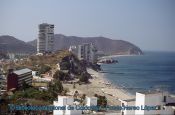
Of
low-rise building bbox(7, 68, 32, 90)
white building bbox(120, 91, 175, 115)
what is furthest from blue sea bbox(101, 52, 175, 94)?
low-rise building bbox(7, 68, 32, 90)

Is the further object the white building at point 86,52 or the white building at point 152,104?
the white building at point 86,52

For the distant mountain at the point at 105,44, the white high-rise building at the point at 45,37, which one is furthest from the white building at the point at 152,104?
the distant mountain at the point at 105,44

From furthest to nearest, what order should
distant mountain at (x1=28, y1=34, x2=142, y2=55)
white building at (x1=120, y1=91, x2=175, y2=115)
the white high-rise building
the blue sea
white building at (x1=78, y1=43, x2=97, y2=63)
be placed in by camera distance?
distant mountain at (x1=28, y1=34, x2=142, y2=55)
white building at (x1=78, y1=43, x2=97, y2=63)
the white high-rise building
the blue sea
white building at (x1=120, y1=91, x2=175, y2=115)

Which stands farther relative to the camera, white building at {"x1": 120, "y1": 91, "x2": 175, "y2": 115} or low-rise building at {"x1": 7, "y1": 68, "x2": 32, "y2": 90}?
low-rise building at {"x1": 7, "y1": 68, "x2": 32, "y2": 90}

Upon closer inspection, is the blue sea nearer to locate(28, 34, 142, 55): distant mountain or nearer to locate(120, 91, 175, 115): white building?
locate(120, 91, 175, 115): white building

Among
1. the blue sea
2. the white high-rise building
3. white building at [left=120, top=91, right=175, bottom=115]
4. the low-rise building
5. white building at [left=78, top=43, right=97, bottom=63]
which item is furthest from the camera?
white building at [left=78, top=43, right=97, bottom=63]

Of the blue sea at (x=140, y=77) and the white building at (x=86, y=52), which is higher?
the white building at (x=86, y=52)

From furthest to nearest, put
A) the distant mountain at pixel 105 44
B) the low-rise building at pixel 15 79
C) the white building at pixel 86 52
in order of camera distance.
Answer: the distant mountain at pixel 105 44, the white building at pixel 86 52, the low-rise building at pixel 15 79

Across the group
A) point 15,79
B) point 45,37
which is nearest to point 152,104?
point 15,79

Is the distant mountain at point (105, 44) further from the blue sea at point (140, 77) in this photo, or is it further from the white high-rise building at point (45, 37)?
the white high-rise building at point (45, 37)
